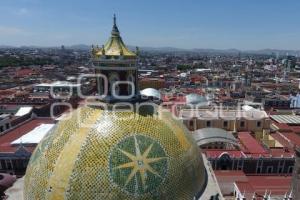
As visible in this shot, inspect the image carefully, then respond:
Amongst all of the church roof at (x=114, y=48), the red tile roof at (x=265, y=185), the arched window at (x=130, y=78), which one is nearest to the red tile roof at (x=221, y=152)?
the red tile roof at (x=265, y=185)

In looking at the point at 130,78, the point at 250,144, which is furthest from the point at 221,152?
the point at 130,78

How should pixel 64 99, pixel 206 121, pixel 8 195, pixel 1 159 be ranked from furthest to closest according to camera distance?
pixel 64 99 → pixel 206 121 → pixel 1 159 → pixel 8 195

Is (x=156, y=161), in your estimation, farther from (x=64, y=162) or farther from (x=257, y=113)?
(x=257, y=113)

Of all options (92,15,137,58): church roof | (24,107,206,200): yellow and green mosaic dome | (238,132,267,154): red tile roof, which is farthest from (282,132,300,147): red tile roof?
(92,15,137,58): church roof

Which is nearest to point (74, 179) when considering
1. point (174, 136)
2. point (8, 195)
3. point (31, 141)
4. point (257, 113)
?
point (174, 136)

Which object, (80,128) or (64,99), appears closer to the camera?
(80,128)
